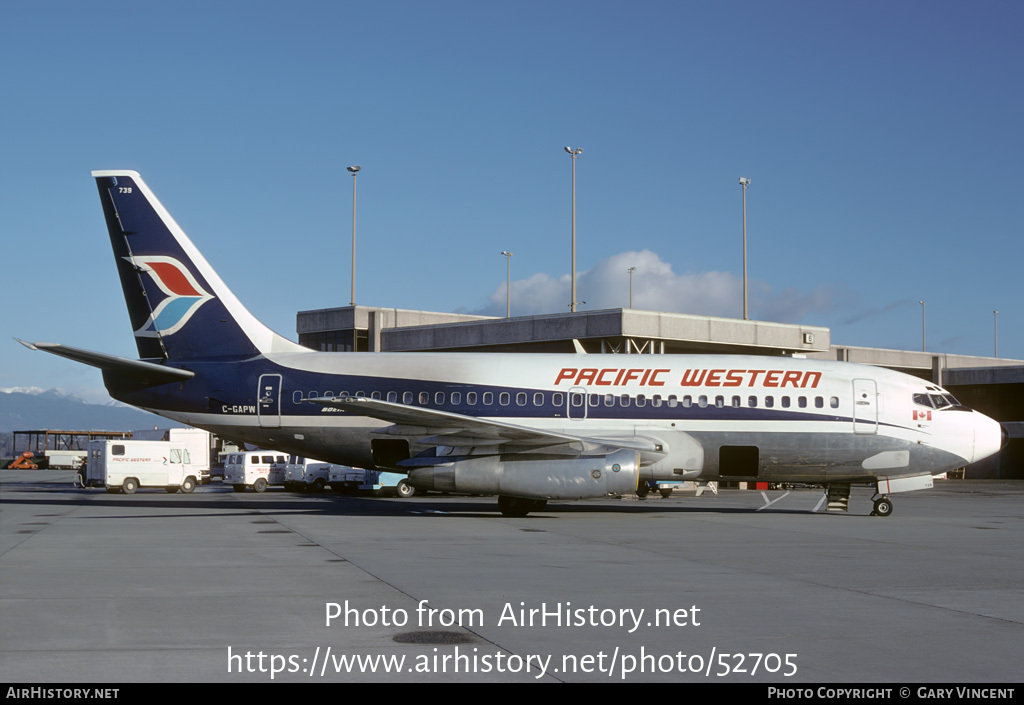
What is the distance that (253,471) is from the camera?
172 ft

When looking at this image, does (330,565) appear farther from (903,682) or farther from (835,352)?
(835,352)

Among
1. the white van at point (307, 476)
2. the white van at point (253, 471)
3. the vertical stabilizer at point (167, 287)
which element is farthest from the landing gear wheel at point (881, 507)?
the white van at point (253, 471)

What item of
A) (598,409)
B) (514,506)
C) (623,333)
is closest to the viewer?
(514,506)

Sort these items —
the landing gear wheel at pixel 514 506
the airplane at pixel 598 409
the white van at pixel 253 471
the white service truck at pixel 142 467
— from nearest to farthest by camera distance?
the landing gear wheel at pixel 514 506
the airplane at pixel 598 409
the white service truck at pixel 142 467
the white van at pixel 253 471

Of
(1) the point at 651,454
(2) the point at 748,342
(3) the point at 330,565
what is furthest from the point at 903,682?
(2) the point at 748,342

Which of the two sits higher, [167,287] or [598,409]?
[167,287]

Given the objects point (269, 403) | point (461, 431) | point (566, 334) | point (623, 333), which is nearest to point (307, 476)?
point (566, 334)

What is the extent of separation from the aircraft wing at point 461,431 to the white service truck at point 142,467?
23.5 metres

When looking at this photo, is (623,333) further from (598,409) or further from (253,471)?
(598,409)

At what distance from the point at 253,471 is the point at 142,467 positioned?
5537mm

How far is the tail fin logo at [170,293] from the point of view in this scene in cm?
3225

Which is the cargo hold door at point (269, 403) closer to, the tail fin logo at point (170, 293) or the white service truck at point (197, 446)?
the tail fin logo at point (170, 293)

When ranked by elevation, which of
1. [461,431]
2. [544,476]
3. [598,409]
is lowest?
[544,476]
